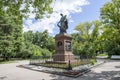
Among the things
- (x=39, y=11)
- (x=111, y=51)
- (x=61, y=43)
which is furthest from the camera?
(x=111, y=51)

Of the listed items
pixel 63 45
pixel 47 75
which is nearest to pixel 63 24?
pixel 63 45

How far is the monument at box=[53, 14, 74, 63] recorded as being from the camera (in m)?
18.6

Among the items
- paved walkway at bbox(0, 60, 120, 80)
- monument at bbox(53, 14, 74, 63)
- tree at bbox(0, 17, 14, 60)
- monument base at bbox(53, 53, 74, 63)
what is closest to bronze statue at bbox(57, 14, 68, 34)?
monument at bbox(53, 14, 74, 63)

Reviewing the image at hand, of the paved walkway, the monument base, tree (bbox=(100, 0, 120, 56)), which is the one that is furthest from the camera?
tree (bbox=(100, 0, 120, 56))

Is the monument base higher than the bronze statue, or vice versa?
the bronze statue

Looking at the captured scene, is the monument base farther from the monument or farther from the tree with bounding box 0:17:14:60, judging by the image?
the tree with bounding box 0:17:14:60

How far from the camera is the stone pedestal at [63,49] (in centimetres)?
1850

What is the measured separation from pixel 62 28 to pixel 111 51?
2020cm

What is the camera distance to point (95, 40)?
47.9 metres

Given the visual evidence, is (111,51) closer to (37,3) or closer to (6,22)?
(6,22)

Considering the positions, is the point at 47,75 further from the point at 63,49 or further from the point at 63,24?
the point at 63,24

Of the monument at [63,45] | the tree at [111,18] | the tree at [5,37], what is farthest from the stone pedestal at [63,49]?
the tree at [111,18]

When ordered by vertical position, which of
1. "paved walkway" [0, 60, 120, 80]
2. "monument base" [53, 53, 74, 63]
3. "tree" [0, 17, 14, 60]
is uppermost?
"tree" [0, 17, 14, 60]

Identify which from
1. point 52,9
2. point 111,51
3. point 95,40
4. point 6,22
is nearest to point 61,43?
point 52,9
